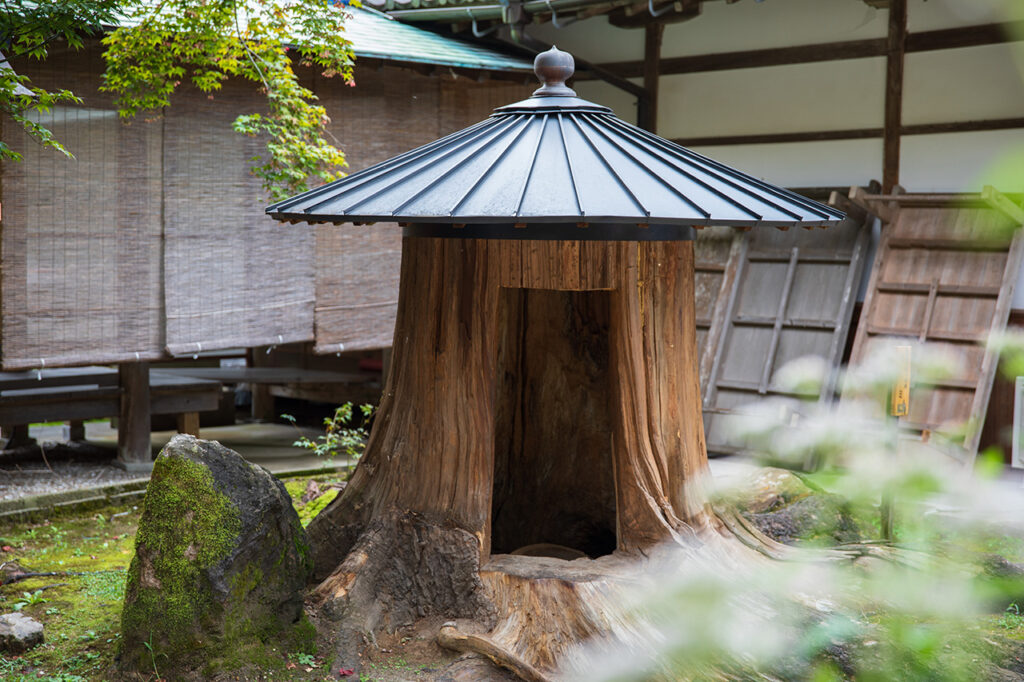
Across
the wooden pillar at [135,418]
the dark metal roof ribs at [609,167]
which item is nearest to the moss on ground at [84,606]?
the wooden pillar at [135,418]

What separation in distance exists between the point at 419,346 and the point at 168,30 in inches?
124

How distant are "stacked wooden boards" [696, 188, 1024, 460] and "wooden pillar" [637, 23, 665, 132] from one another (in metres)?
1.45

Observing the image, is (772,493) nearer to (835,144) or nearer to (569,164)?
(569,164)

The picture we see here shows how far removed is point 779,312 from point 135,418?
232 inches

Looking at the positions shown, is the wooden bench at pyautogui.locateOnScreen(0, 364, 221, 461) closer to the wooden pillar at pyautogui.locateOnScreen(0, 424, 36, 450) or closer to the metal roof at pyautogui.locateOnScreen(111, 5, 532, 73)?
the wooden pillar at pyautogui.locateOnScreen(0, 424, 36, 450)

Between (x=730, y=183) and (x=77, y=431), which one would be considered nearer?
(x=730, y=183)

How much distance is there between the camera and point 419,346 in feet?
15.8

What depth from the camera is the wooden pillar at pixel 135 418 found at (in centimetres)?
788

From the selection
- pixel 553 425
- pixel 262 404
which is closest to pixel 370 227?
pixel 553 425

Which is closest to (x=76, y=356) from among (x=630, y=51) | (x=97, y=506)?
(x=97, y=506)

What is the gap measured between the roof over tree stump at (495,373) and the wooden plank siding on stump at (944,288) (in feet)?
11.4

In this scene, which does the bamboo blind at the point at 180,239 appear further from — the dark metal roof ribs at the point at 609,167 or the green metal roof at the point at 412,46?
the dark metal roof ribs at the point at 609,167

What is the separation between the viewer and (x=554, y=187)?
12.7 ft

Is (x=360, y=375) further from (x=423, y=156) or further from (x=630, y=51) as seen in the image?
(x=423, y=156)
